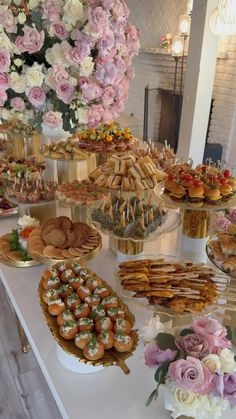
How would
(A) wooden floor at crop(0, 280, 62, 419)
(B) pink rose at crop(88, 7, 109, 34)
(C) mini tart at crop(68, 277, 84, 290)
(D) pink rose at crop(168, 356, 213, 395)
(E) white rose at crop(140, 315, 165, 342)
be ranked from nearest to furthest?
1. (D) pink rose at crop(168, 356, 213, 395)
2. (E) white rose at crop(140, 315, 165, 342)
3. (C) mini tart at crop(68, 277, 84, 290)
4. (B) pink rose at crop(88, 7, 109, 34)
5. (A) wooden floor at crop(0, 280, 62, 419)

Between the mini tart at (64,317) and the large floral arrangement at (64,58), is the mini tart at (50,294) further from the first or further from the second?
the large floral arrangement at (64,58)

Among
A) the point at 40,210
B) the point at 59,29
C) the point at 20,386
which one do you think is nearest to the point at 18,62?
the point at 59,29

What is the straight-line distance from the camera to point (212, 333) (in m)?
0.65

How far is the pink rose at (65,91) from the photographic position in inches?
43.2

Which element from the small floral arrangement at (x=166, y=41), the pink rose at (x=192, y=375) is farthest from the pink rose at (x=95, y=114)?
the small floral arrangement at (x=166, y=41)

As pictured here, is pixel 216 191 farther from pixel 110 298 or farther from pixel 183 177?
pixel 110 298

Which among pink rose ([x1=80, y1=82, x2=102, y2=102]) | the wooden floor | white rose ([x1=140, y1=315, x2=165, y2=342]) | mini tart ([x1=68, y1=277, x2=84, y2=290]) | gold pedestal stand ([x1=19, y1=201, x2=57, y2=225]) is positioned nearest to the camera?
white rose ([x1=140, y1=315, x2=165, y2=342])

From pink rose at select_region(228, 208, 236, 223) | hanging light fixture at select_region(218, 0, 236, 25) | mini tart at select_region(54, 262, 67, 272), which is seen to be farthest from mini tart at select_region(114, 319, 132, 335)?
hanging light fixture at select_region(218, 0, 236, 25)

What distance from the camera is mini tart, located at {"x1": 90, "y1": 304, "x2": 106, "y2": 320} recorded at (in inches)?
31.3

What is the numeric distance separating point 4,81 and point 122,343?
33.2 inches

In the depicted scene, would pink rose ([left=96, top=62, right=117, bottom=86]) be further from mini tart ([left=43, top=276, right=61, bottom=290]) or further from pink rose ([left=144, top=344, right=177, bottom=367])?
pink rose ([left=144, top=344, right=177, bottom=367])

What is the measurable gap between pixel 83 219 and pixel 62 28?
63 cm

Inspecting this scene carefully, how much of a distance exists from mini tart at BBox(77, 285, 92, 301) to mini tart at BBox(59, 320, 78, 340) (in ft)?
0.31

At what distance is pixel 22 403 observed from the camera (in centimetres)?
150
